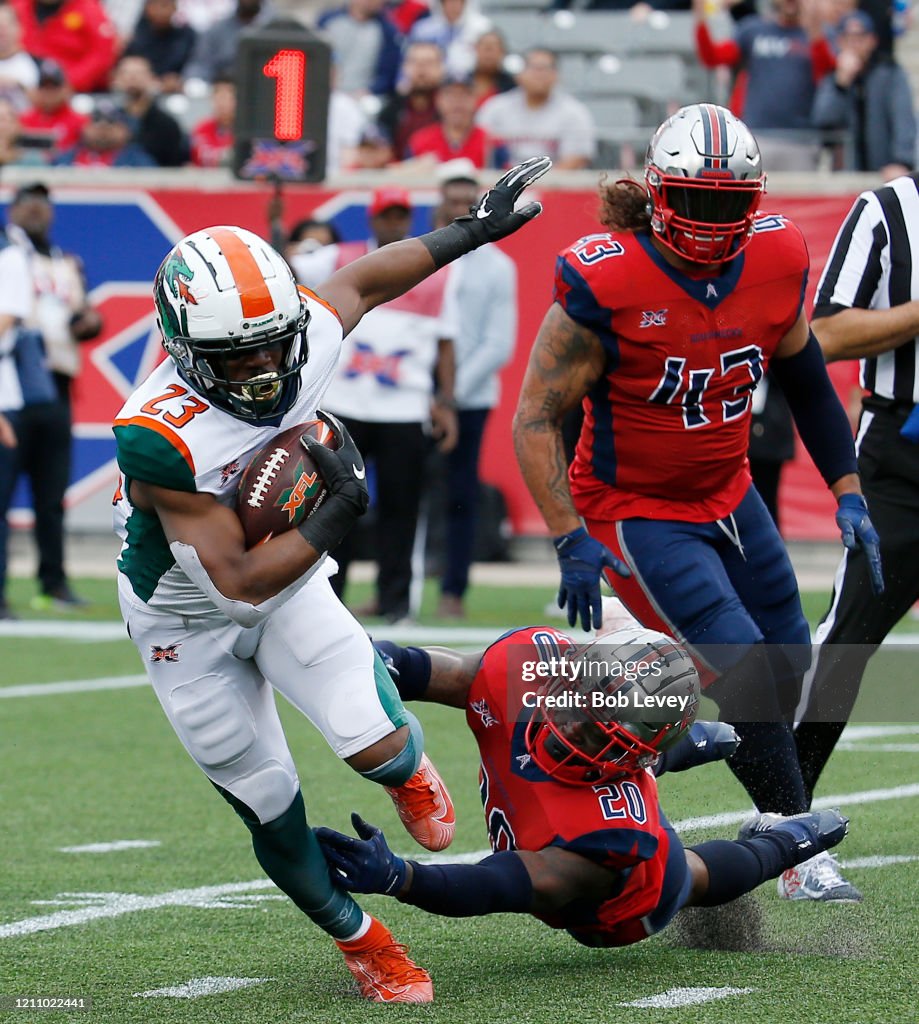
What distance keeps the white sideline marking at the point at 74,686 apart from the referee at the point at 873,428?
367 cm

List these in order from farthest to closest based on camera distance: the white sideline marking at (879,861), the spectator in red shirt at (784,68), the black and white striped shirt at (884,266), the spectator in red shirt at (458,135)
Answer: the spectator in red shirt at (784,68)
the spectator in red shirt at (458,135)
the black and white striped shirt at (884,266)
the white sideline marking at (879,861)

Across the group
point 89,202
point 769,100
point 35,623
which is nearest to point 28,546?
point 89,202

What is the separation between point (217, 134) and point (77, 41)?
225cm

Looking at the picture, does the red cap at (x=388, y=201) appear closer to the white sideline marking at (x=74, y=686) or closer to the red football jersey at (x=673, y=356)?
the white sideline marking at (x=74, y=686)

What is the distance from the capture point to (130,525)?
144 inches

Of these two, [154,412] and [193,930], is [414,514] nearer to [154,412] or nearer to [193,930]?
[193,930]

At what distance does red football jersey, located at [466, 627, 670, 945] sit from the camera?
11.9 feet

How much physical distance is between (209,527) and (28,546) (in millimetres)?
9471

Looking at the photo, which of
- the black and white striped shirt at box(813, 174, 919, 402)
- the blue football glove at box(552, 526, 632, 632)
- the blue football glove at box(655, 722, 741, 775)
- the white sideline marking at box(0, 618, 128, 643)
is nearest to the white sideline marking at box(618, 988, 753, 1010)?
the blue football glove at box(655, 722, 741, 775)

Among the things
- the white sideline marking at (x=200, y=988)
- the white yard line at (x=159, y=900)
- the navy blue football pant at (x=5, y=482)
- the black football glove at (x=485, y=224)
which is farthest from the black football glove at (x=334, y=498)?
the navy blue football pant at (x=5, y=482)

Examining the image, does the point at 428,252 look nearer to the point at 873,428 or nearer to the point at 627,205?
the point at 627,205

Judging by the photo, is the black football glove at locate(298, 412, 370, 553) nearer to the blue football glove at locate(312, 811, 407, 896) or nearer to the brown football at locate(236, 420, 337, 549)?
the brown football at locate(236, 420, 337, 549)

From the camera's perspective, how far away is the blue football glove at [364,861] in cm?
346

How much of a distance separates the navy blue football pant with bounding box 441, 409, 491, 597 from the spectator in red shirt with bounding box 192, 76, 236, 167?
3.99m
